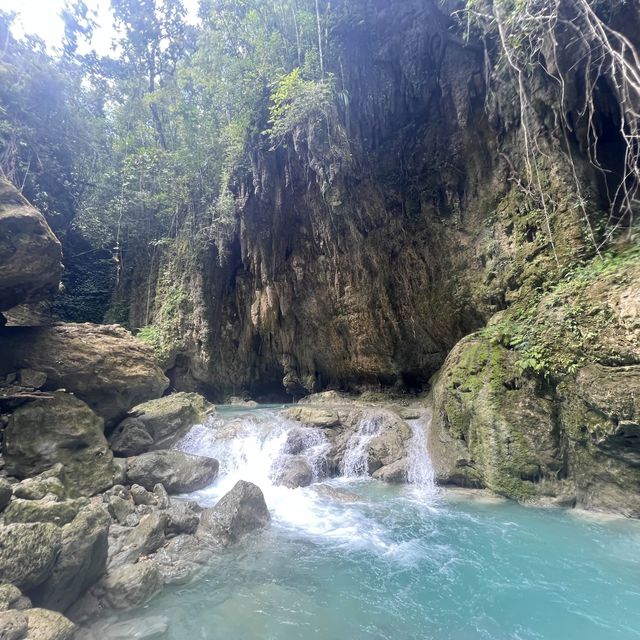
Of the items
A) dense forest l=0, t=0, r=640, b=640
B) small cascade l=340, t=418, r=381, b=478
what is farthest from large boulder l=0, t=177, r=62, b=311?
small cascade l=340, t=418, r=381, b=478

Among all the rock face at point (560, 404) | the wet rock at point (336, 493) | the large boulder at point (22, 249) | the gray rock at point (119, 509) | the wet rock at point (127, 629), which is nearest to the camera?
the wet rock at point (127, 629)

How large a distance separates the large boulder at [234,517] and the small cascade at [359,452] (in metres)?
2.97

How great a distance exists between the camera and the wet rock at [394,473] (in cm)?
779

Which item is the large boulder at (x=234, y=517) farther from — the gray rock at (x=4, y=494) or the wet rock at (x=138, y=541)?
the gray rock at (x=4, y=494)

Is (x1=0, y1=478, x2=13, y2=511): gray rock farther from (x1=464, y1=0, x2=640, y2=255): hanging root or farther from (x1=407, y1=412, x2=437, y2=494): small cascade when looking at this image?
(x1=464, y1=0, x2=640, y2=255): hanging root

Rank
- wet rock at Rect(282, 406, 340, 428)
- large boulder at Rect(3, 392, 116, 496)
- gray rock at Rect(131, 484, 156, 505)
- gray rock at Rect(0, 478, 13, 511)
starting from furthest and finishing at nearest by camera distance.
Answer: wet rock at Rect(282, 406, 340, 428) < gray rock at Rect(131, 484, 156, 505) < large boulder at Rect(3, 392, 116, 496) < gray rock at Rect(0, 478, 13, 511)

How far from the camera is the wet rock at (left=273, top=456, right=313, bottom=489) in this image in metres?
7.96

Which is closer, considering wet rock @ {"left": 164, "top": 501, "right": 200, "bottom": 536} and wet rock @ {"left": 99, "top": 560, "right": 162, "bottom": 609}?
wet rock @ {"left": 99, "top": 560, "right": 162, "bottom": 609}

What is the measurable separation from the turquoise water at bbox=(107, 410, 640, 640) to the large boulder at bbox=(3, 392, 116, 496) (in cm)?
335

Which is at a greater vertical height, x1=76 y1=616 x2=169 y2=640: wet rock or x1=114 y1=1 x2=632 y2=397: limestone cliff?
x1=114 y1=1 x2=632 y2=397: limestone cliff

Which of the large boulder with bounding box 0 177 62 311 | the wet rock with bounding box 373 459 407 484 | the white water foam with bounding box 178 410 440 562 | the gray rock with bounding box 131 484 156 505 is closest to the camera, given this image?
the white water foam with bounding box 178 410 440 562

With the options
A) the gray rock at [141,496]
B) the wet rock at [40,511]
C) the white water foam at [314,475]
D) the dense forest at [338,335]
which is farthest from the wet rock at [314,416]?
the wet rock at [40,511]

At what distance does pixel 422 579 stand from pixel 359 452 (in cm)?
441

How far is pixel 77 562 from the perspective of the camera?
3.71m
